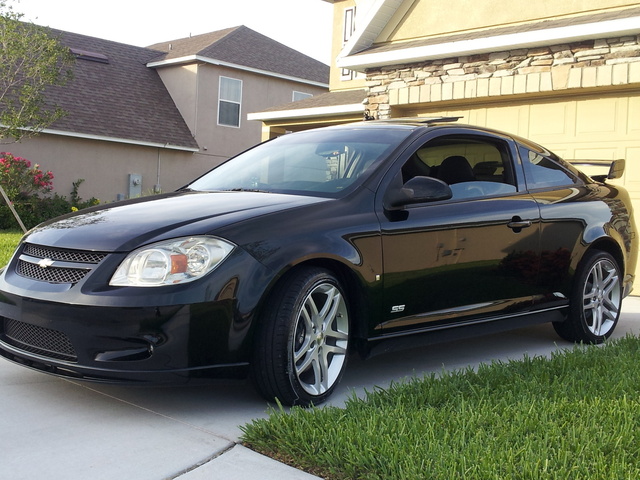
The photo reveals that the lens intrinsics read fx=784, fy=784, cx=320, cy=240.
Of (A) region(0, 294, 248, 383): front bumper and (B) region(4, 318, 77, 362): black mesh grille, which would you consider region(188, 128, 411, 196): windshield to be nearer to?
(A) region(0, 294, 248, 383): front bumper

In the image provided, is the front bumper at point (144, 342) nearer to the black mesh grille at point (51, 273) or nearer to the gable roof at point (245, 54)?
the black mesh grille at point (51, 273)

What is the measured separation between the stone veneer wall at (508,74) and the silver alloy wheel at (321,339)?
601cm

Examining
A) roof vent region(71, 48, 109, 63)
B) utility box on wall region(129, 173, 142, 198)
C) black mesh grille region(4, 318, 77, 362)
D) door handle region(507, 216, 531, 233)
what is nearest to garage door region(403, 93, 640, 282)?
door handle region(507, 216, 531, 233)

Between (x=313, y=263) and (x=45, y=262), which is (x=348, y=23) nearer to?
(x=313, y=263)

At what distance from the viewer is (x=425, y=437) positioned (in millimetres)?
3328

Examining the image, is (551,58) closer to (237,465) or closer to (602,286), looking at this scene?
(602,286)

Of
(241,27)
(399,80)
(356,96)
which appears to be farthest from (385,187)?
(241,27)

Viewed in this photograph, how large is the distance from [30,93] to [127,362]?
15.1 meters

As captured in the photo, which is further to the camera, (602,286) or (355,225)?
(602,286)

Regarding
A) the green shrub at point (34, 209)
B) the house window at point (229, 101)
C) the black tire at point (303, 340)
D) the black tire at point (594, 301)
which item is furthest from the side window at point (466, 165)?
the house window at point (229, 101)

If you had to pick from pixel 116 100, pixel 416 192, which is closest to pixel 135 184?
pixel 116 100

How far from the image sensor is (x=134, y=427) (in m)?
3.73

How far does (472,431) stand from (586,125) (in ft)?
22.3

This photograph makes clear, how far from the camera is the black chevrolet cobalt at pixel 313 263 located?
3.76 m
